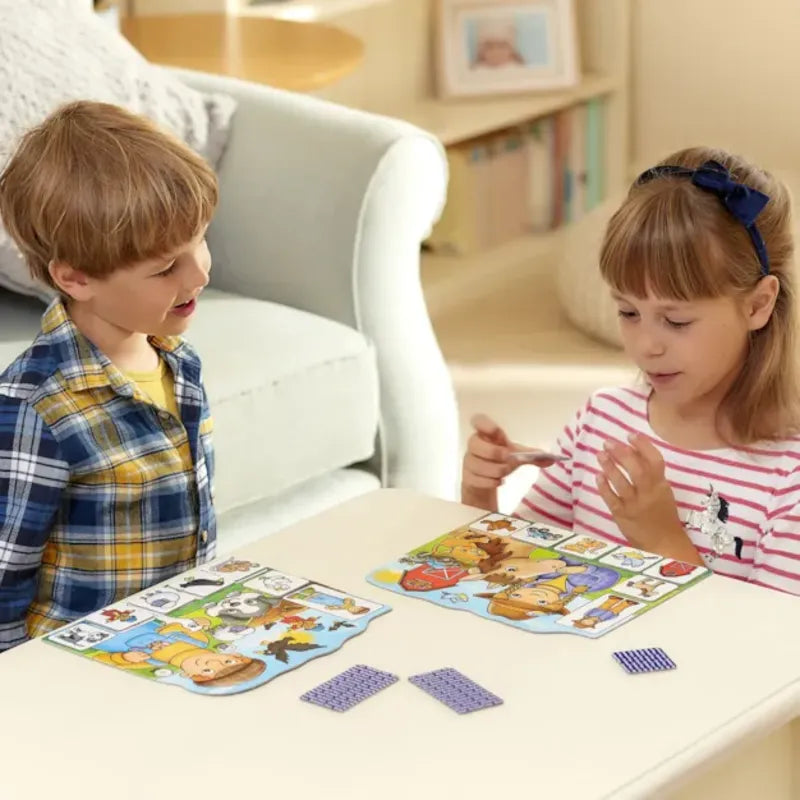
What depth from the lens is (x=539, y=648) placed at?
1276mm

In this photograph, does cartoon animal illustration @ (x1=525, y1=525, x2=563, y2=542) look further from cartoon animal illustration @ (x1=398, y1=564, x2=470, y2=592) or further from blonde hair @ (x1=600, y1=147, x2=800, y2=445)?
blonde hair @ (x1=600, y1=147, x2=800, y2=445)

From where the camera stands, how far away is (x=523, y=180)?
4070 mm

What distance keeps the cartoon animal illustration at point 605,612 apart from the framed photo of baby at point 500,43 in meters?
2.75

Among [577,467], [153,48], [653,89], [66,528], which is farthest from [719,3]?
[66,528]

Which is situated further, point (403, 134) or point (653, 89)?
point (653, 89)

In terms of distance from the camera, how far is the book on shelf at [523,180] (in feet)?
12.8

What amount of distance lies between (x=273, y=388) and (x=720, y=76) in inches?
98.3

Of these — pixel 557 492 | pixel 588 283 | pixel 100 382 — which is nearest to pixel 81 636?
pixel 100 382

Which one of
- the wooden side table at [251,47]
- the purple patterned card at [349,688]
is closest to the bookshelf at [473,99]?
Answer: the wooden side table at [251,47]

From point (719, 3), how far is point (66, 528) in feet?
9.98

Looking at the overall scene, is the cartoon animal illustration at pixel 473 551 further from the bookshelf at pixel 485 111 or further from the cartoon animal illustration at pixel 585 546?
the bookshelf at pixel 485 111

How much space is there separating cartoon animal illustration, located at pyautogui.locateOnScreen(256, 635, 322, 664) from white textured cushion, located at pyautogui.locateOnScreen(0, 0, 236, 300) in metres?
0.97

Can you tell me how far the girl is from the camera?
155cm

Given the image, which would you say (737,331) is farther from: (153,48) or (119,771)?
(153,48)
